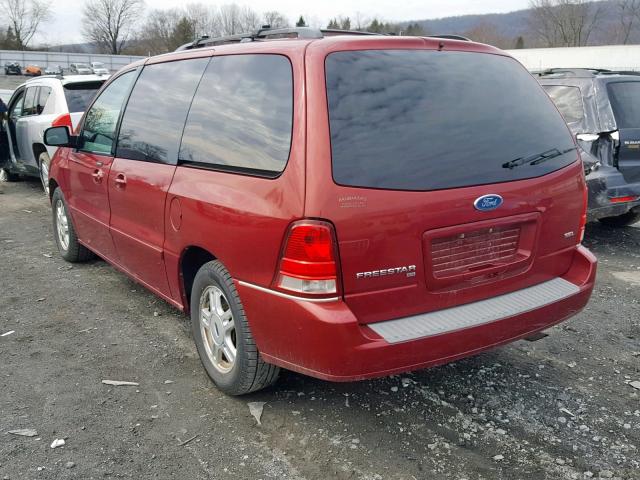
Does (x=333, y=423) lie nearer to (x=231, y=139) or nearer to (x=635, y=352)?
(x=231, y=139)

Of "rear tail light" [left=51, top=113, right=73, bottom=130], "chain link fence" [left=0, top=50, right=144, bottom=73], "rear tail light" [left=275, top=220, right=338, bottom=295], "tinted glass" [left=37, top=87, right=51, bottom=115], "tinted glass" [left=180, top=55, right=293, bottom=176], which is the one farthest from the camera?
"chain link fence" [left=0, top=50, right=144, bottom=73]

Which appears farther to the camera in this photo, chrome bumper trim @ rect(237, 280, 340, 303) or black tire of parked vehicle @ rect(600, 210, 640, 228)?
black tire of parked vehicle @ rect(600, 210, 640, 228)

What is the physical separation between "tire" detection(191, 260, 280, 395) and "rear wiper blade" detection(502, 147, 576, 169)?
150 centimetres

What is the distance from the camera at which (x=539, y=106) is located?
318cm

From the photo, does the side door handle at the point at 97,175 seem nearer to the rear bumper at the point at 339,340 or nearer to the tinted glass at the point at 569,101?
the rear bumper at the point at 339,340

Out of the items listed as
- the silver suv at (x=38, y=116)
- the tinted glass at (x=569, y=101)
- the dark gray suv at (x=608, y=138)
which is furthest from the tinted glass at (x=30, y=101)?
the dark gray suv at (x=608, y=138)

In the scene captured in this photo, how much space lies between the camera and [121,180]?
3928 millimetres

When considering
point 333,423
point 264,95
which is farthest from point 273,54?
point 333,423

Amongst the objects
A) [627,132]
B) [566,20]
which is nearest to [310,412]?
[627,132]

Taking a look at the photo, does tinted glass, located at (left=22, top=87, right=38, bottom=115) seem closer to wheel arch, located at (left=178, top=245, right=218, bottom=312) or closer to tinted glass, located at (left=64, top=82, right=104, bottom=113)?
tinted glass, located at (left=64, top=82, right=104, bottom=113)

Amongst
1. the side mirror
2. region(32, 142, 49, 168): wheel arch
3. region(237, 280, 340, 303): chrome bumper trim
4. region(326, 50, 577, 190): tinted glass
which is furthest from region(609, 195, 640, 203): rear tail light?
region(32, 142, 49, 168): wheel arch

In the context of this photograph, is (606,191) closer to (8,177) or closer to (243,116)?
(243,116)

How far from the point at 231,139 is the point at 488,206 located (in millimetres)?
1305

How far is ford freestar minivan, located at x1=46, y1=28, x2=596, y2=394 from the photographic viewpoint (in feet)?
8.16
